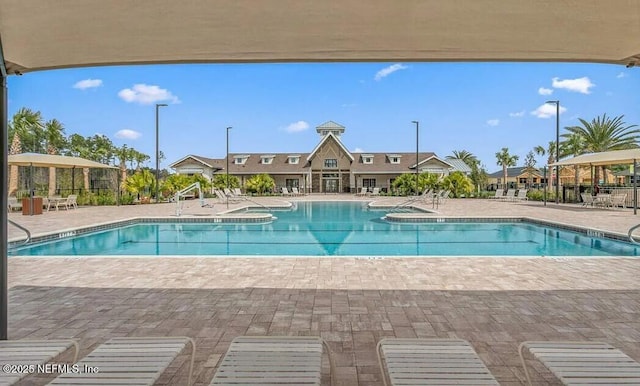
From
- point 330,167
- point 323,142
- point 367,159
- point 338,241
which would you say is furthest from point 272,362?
point 367,159

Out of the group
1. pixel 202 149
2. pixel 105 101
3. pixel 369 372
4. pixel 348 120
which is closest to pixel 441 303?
pixel 369 372

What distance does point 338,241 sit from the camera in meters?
10.7

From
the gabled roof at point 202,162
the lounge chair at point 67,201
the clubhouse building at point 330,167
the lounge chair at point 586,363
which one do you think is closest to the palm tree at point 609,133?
the clubhouse building at point 330,167

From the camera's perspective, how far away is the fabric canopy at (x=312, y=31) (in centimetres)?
263

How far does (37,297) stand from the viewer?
452 centimetres

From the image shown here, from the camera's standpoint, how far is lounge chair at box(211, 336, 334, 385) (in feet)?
6.33

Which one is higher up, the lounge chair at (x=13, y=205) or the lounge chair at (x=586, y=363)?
the lounge chair at (x=13, y=205)

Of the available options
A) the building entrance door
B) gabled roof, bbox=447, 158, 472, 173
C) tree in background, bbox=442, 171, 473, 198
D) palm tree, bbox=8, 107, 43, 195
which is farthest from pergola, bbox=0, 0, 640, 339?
gabled roof, bbox=447, 158, 472, 173

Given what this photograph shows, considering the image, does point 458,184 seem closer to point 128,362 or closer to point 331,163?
point 331,163

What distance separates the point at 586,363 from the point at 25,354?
300 cm

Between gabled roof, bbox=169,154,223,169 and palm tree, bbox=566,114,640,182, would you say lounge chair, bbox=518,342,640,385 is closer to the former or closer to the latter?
palm tree, bbox=566,114,640,182

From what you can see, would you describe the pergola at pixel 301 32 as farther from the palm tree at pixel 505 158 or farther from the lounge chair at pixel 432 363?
the palm tree at pixel 505 158

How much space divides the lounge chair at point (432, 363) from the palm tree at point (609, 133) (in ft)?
103

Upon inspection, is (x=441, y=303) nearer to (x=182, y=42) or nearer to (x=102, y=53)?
(x=182, y=42)
